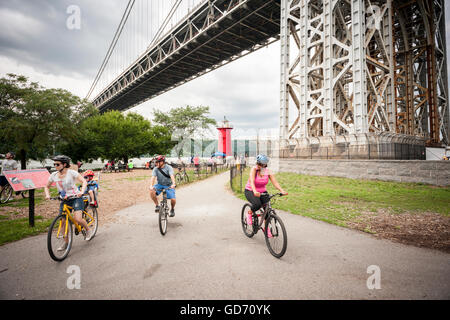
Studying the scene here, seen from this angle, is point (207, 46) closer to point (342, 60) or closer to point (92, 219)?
point (342, 60)

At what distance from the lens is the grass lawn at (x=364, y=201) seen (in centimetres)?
636

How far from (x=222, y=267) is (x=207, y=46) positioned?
3442cm

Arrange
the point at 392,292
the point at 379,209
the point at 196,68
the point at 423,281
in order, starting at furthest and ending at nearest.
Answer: the point at 196,68 → the point at 379,209 → the point at 423,281 → the point at 392,292

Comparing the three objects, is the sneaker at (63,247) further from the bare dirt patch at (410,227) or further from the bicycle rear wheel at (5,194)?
the bicycle rear wheel at (5,194)

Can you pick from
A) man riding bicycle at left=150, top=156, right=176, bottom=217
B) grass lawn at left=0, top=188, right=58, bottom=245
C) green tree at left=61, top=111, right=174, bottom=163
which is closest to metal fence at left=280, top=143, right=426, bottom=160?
man riding bicycle at left=150, top=156, right=176, bottom=217

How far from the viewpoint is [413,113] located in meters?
23.7

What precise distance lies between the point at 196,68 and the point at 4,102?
99.6 ft

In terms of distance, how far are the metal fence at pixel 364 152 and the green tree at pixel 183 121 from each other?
98.4 feet

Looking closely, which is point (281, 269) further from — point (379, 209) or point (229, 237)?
point (379, 209)

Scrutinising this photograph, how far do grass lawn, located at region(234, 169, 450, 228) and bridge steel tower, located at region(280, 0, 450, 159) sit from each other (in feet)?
11.3

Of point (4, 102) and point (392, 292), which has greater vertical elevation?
point (4, 102)

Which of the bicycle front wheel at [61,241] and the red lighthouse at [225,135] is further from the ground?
the red lighthouse at [225,135]

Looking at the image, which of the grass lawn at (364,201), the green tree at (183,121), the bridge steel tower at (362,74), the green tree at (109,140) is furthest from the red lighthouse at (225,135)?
the grass lawn at (364,201)
